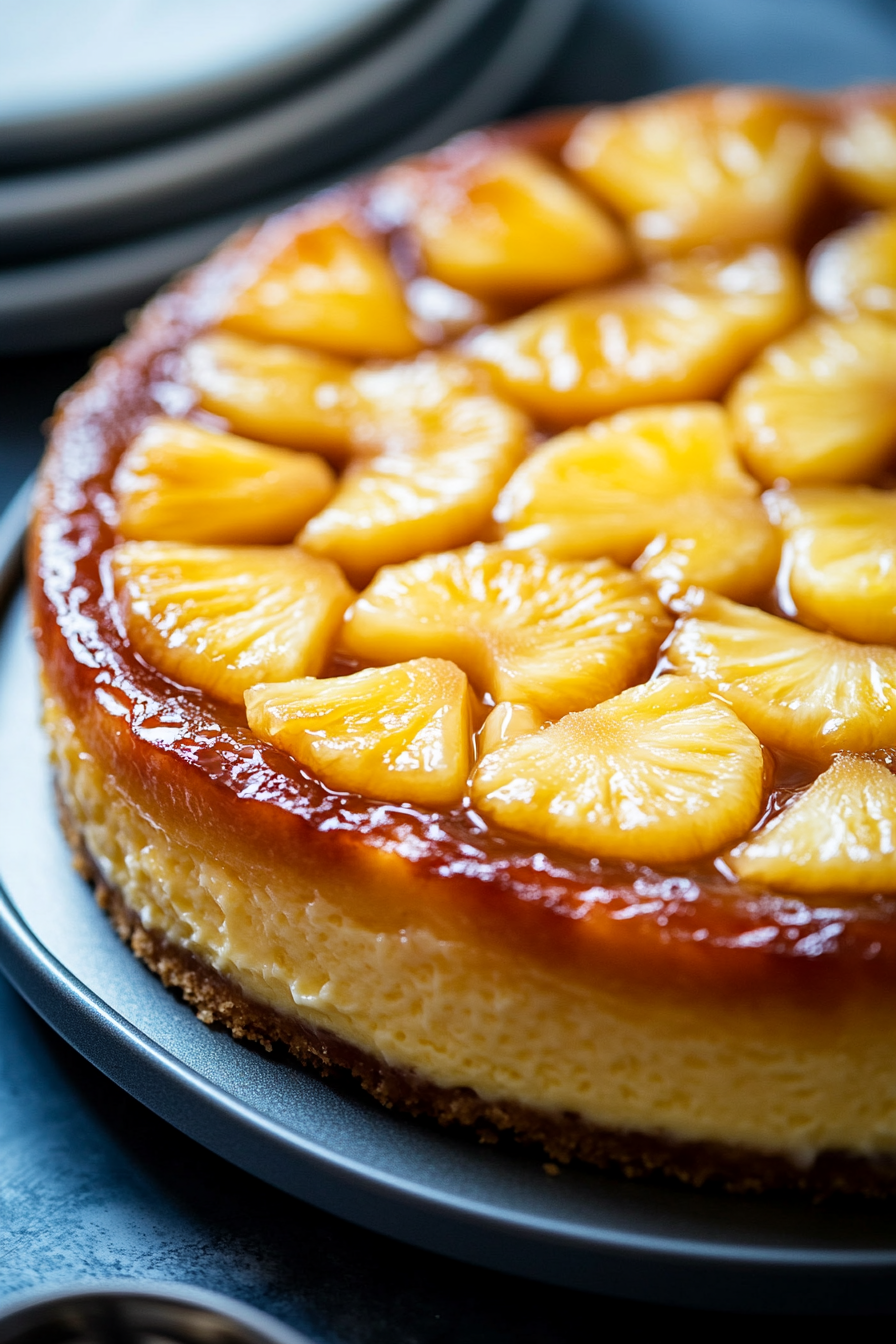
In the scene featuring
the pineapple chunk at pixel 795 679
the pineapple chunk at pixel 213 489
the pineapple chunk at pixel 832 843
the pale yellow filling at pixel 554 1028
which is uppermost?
the pineapple chunk at pixel 213 489

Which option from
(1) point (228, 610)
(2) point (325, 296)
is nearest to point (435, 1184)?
(1) point (228, 610)

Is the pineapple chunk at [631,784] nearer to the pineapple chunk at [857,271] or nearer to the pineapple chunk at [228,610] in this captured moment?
the pineapple chunk at [228,610]

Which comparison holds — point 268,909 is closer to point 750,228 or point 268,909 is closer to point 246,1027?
point 246,1027

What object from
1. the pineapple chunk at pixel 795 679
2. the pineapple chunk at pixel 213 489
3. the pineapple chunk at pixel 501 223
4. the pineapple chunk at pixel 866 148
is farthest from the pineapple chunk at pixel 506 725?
the pineapple chunk at pixel 866 148

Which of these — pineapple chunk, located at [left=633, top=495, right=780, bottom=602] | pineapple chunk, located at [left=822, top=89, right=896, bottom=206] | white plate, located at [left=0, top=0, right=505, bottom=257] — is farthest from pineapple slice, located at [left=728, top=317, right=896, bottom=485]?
white plate, located at [left=0, top=0, right=505, bottom=257]

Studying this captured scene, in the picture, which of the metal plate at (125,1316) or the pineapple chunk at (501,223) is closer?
the metal plate at (125,1316)

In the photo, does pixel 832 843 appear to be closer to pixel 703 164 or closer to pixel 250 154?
pixel 703 164

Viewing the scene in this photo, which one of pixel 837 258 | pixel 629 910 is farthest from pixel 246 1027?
pixel 837 258
